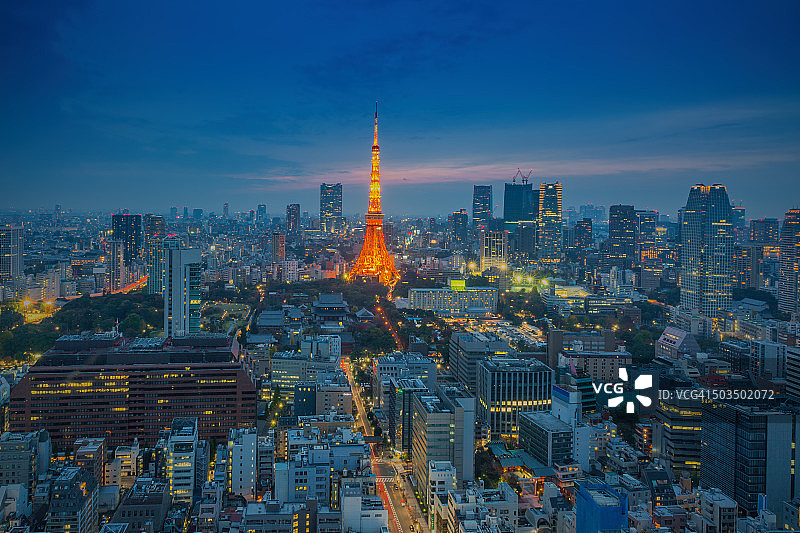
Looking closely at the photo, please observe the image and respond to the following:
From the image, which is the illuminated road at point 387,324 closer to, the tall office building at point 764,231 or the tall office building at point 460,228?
the tall office building at point 764,231

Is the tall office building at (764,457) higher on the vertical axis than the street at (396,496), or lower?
higher

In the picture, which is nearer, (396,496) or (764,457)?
(764,457)

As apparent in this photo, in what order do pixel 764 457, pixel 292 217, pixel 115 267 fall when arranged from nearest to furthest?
pixel 764 457, pixel 115 267, pixel 292 217

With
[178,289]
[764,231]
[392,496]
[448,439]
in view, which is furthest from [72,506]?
[764,231]

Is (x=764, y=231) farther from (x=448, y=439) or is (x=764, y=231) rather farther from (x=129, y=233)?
(x=129, y=233)

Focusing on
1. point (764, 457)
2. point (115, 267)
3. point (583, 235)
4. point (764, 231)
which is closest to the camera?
point (764, 457)

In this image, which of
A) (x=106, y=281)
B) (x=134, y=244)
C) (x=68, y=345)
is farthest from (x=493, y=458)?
(x=134, y=244)

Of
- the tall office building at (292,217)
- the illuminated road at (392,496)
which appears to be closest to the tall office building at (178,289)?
the illuminated road at (392,496)
